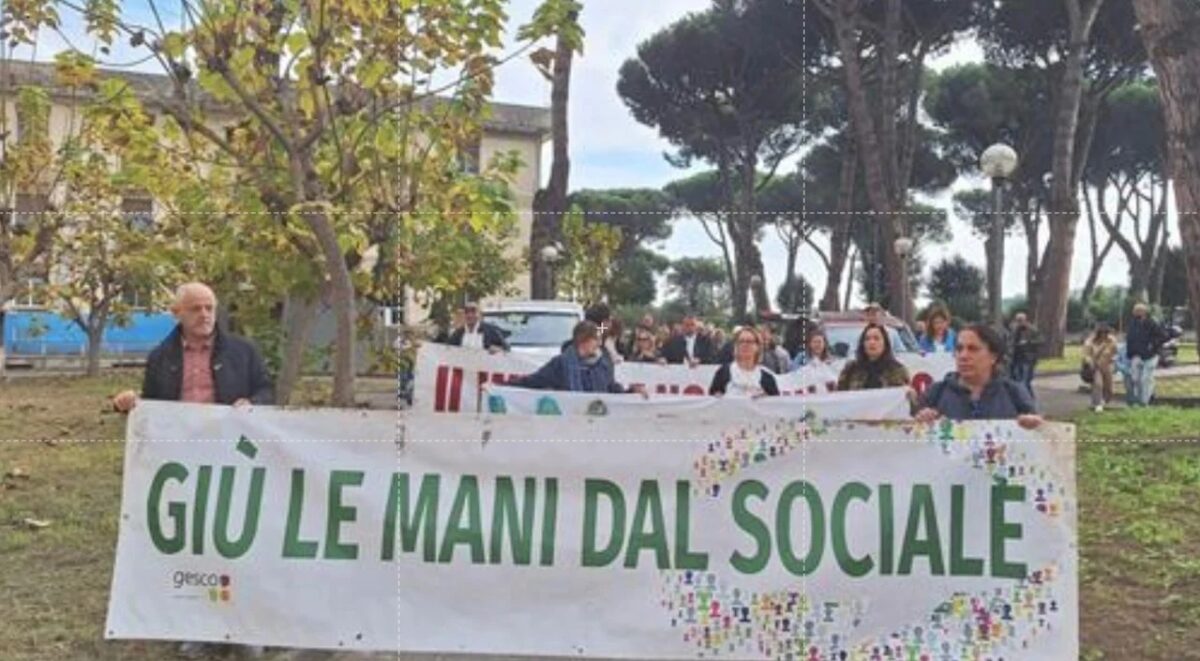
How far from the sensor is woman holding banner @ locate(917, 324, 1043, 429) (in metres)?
5.51

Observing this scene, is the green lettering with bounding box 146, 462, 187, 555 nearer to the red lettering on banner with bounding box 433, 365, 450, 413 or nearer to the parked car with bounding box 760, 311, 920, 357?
the red lettering on banner with bounding box 433, 365, 450, 413

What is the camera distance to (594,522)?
5.09m

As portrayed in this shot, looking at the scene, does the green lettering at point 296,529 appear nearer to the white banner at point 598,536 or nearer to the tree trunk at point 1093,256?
the white banner at point 598,536

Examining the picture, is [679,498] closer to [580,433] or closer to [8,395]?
[580,433]

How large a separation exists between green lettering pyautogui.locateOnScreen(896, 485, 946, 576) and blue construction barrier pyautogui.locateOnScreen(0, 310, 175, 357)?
26.4 metres

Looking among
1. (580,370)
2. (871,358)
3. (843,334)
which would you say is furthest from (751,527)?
(843,334)

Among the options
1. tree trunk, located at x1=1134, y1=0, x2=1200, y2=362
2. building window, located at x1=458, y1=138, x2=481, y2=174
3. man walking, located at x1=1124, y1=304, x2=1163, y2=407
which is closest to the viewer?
tree trunk, located at x1=1134, y1=0, x2=1200, y2=362

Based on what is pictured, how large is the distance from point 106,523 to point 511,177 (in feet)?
11.6

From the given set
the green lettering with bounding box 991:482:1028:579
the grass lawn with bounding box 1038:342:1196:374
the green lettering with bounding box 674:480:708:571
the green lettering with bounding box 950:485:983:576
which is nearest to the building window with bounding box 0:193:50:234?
the green lettering with bounding box 674:480:708:571

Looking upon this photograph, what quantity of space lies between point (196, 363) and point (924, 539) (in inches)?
127

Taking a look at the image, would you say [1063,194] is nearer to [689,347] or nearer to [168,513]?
[689,347]

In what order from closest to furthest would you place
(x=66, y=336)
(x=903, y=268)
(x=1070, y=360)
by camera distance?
(x=903, y=268) → (x=66, y=336) → (x=1070, y=360)

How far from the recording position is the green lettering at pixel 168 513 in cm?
527

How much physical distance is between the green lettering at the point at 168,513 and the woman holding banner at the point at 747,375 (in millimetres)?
4279
